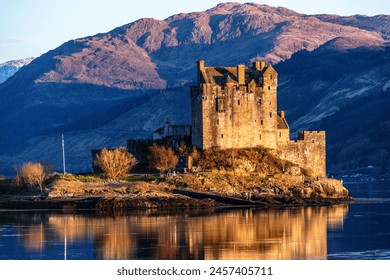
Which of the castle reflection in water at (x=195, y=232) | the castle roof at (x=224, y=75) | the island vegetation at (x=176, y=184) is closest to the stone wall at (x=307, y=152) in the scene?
the island vegetation at (x=176, y=184)

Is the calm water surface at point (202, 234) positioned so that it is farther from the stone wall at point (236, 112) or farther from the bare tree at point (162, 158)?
the stone wall at point (236, 112)

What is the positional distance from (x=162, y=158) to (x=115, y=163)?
13.8ft

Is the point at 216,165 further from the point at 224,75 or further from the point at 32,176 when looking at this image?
the point at 32,176

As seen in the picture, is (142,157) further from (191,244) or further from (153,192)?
(191,244)

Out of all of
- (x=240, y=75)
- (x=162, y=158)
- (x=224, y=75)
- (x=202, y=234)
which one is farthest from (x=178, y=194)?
(x=202, y=234)

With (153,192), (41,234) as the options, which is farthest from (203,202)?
(41,234)

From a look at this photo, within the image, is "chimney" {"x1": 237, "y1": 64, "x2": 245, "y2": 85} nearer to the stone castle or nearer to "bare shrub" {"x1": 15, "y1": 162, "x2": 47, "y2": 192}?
the stone castle

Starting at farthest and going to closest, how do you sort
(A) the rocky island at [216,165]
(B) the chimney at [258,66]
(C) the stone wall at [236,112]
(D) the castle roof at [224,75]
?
(B) the chimney at [258,66] → (D) the castle roof at [224,75] → (C) the stone wall at [236,112] → (A) the rocky island at [216,165]

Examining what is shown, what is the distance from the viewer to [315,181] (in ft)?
365

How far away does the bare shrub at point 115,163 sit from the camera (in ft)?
357

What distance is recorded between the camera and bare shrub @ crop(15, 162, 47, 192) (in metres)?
108


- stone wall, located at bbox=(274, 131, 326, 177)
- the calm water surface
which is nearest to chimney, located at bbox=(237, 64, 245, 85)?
stone wall, located at bbox=(274, 131, 326, 177)

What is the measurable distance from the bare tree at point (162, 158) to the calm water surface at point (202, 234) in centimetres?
1032

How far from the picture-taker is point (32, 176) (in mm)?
109250
